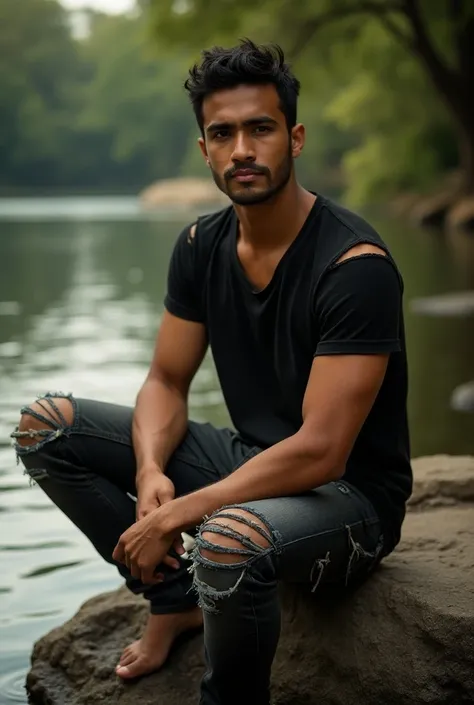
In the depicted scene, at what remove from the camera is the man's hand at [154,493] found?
113 inches

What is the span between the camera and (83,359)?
8.44m

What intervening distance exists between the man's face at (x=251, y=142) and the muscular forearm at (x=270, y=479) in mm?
650

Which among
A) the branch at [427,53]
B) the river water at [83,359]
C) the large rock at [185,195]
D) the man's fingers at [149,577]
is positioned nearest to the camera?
the man's fingers at [149,577]

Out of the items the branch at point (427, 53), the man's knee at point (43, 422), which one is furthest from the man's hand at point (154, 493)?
the branch at point (427, 53)

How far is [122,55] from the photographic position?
6938cm

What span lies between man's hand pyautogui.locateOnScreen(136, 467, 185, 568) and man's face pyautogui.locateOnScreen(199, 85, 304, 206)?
0.70m

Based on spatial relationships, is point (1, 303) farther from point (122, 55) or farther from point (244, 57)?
point (122, 55)

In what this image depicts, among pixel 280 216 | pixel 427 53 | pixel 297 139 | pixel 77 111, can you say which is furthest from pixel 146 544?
pixel 77 111

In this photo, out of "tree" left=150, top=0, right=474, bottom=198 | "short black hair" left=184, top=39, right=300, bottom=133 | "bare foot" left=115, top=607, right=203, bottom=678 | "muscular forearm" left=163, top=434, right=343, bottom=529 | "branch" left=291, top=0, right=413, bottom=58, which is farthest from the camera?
"tree" left=150, top=0, right=474, bottom=198

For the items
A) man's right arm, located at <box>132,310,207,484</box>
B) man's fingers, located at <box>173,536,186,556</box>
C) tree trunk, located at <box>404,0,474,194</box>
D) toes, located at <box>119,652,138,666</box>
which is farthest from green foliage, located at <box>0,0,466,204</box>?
man's fingers, located at <box>173,536,186,556</box>

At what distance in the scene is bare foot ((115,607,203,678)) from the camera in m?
3.00

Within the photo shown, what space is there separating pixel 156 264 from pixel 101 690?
546 inches

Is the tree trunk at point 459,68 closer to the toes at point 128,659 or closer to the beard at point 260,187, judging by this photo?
the beard at point 260,187

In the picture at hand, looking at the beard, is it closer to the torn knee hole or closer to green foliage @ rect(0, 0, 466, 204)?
the torn knee hole
